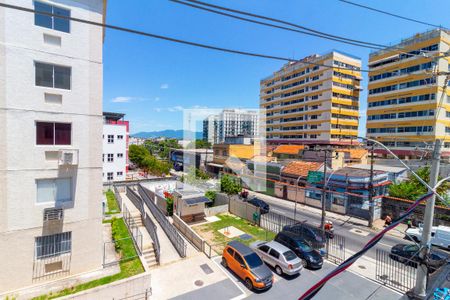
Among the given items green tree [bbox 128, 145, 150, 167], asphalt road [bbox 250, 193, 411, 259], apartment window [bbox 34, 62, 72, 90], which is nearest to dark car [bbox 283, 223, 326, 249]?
asphalt road [bbox 250, 193, 411, 259]

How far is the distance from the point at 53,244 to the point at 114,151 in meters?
30.7

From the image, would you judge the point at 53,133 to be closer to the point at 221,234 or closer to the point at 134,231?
the point at 134,231

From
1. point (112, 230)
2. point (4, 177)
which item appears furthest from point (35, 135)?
point (112, 230)

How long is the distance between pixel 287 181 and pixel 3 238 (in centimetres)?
2952

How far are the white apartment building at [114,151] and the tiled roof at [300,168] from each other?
27.2 m

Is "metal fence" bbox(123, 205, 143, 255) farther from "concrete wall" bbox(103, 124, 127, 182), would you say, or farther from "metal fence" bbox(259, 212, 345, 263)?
"concrete wall" bbox(103, 124, 127, 182)

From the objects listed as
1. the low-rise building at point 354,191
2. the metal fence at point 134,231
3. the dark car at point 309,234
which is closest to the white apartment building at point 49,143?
the metal fence at point 134,231

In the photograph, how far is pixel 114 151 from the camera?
38.4 m

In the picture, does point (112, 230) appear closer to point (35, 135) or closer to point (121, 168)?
point (35, 135)

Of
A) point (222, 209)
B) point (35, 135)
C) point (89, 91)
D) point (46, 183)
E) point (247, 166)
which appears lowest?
point (222, 209)

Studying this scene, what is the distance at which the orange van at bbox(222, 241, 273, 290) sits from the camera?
36.1 ft

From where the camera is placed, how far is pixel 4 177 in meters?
9.05

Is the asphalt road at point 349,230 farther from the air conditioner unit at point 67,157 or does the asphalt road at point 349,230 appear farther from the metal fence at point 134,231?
the air conditioner unit at point 67,157

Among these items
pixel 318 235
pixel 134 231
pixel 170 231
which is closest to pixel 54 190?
pixel 134 231
